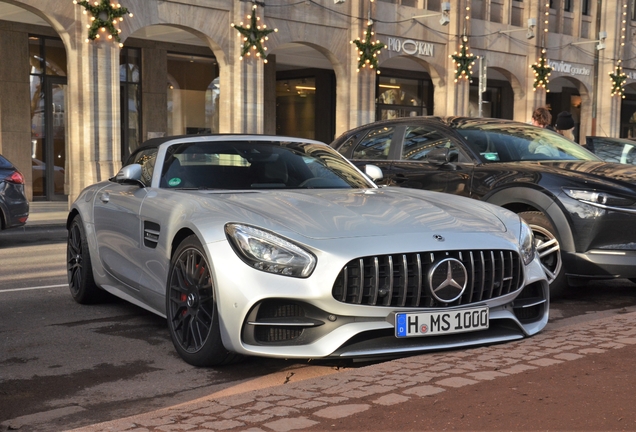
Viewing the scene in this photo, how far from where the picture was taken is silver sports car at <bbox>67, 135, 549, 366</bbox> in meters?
4.57

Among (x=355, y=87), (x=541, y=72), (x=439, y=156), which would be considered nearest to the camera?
(x=439, y=156)

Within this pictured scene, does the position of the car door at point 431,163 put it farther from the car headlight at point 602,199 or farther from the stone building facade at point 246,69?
the stone building facade at point 246,69

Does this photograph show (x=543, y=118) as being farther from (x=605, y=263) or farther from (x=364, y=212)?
(x=364, y=212)

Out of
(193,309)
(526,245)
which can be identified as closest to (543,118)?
(526,245)

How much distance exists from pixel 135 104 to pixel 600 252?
19444mm

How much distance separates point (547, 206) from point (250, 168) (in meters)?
2.64

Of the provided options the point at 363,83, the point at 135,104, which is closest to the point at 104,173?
the point at 135,104

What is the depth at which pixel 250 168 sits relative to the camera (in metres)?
6.11

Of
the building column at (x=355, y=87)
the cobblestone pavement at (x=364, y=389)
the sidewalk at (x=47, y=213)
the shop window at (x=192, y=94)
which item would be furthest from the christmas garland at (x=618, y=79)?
the cobblestone pavement at (x=364, y=389)

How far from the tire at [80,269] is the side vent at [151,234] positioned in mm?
1443

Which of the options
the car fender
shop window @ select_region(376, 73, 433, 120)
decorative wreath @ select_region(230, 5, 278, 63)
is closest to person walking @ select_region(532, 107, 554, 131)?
the car fender

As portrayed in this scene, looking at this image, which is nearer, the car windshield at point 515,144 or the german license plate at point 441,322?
the german license plate at point 441,322

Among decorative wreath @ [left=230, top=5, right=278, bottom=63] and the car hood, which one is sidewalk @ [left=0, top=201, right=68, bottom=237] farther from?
the car hood

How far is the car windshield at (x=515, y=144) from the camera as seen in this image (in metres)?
8.41
